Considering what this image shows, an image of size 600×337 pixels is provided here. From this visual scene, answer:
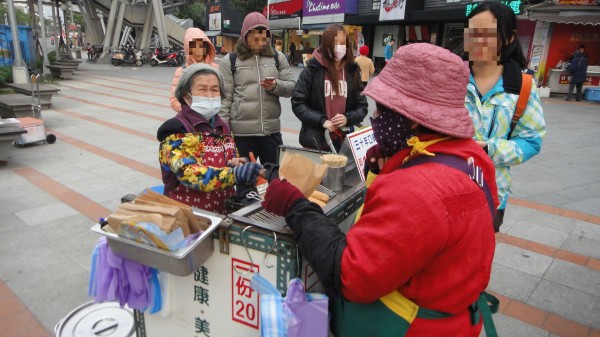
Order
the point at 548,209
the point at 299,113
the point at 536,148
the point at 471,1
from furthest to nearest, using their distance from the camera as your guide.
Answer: the point at 471,1, the point at 548,209, the point at 299,113, the point at 536,148

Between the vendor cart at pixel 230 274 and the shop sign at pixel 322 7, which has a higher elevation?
the shop sign at pixel 322 7

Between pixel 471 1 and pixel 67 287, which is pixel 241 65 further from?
pixel 471 1

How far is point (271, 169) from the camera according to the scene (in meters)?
2.16

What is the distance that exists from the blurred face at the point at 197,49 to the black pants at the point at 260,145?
3.16 feet

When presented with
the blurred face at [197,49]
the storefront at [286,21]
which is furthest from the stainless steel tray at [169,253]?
the storefront at [286,21]

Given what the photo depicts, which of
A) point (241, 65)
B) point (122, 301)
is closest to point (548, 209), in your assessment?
point (241, 65)

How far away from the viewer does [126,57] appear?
930 inches

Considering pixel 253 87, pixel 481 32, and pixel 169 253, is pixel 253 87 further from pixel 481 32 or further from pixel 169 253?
pixel 169 253

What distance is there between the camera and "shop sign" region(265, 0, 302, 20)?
25.3m

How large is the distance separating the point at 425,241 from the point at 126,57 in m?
25.7

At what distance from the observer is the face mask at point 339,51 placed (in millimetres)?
3107

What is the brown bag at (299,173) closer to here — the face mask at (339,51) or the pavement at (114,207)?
the face mask at (339,51)

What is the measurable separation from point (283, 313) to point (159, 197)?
2.08ft

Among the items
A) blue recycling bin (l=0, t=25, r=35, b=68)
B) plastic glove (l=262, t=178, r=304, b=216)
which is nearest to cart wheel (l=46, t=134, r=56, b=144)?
plastic glove (l=262, t=178, r=304, b=216)
